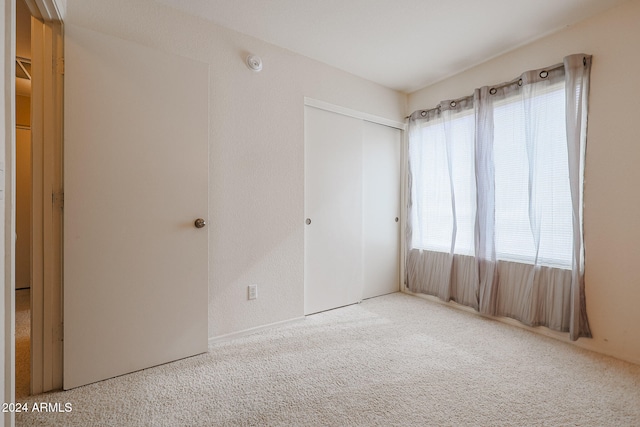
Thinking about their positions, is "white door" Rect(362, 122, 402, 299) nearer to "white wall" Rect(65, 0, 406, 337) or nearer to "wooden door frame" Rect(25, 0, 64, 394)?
"white wall" Rect(65, 0, 406, 337)

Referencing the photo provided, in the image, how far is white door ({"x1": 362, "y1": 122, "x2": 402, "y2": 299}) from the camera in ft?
11.1

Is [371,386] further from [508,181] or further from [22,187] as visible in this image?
[22,187]

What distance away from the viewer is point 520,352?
2.11 meters

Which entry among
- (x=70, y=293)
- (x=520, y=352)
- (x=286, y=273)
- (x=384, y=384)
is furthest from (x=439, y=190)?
(x=70, y=293)

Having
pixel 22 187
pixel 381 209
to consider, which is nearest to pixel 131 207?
pixel 381 209

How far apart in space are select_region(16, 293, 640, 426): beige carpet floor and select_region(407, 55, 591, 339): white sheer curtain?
0.41 meters

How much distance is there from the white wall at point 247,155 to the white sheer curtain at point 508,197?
151 cm

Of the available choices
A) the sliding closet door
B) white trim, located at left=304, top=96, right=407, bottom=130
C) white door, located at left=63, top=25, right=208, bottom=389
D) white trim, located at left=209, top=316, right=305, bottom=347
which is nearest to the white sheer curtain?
white trim, located at left=304, top=96, right=407, bottom=130

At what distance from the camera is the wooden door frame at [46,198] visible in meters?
1.59

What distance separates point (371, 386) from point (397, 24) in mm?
2585

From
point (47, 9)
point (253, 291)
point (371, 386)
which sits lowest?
point (371, 386)

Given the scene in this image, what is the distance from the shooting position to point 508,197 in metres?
2.60

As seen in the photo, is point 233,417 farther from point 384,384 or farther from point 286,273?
point 286,273

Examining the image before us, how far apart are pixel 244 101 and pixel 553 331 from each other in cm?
315
